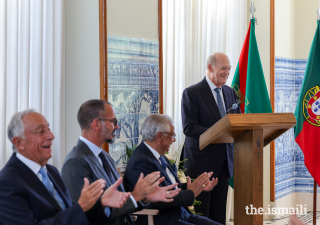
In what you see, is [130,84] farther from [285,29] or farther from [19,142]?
[285,29]

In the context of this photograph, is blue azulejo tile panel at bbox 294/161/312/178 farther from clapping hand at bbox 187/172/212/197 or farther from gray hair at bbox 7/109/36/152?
gray hair at bbox 7/109/36/152

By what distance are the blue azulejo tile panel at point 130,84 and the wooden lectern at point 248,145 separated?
139 centimetres

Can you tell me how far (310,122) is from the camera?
192 inches

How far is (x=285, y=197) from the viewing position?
600cm

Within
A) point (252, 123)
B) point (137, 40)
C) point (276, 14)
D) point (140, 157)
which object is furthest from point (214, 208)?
point (276, 14)

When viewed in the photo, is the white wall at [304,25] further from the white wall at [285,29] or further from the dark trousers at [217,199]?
the dark trousers at [217,199]

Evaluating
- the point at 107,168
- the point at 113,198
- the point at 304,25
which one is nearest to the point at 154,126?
the point at 107,168

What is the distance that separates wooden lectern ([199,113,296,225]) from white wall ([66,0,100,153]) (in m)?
1.43

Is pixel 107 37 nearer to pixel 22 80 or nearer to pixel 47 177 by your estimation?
pixel 22 80

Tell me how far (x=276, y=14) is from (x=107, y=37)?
127 inches

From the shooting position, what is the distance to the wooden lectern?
233 cm

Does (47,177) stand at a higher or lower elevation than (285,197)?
higher

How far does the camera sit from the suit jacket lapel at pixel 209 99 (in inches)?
141

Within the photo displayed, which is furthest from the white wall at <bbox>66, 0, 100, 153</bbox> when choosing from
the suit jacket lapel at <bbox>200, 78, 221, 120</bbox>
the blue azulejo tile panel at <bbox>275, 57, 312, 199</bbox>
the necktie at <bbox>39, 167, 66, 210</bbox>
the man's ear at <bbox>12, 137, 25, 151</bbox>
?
the blue azulejo tile panel at <bbox>275, 57, 312, 199</bbox>
